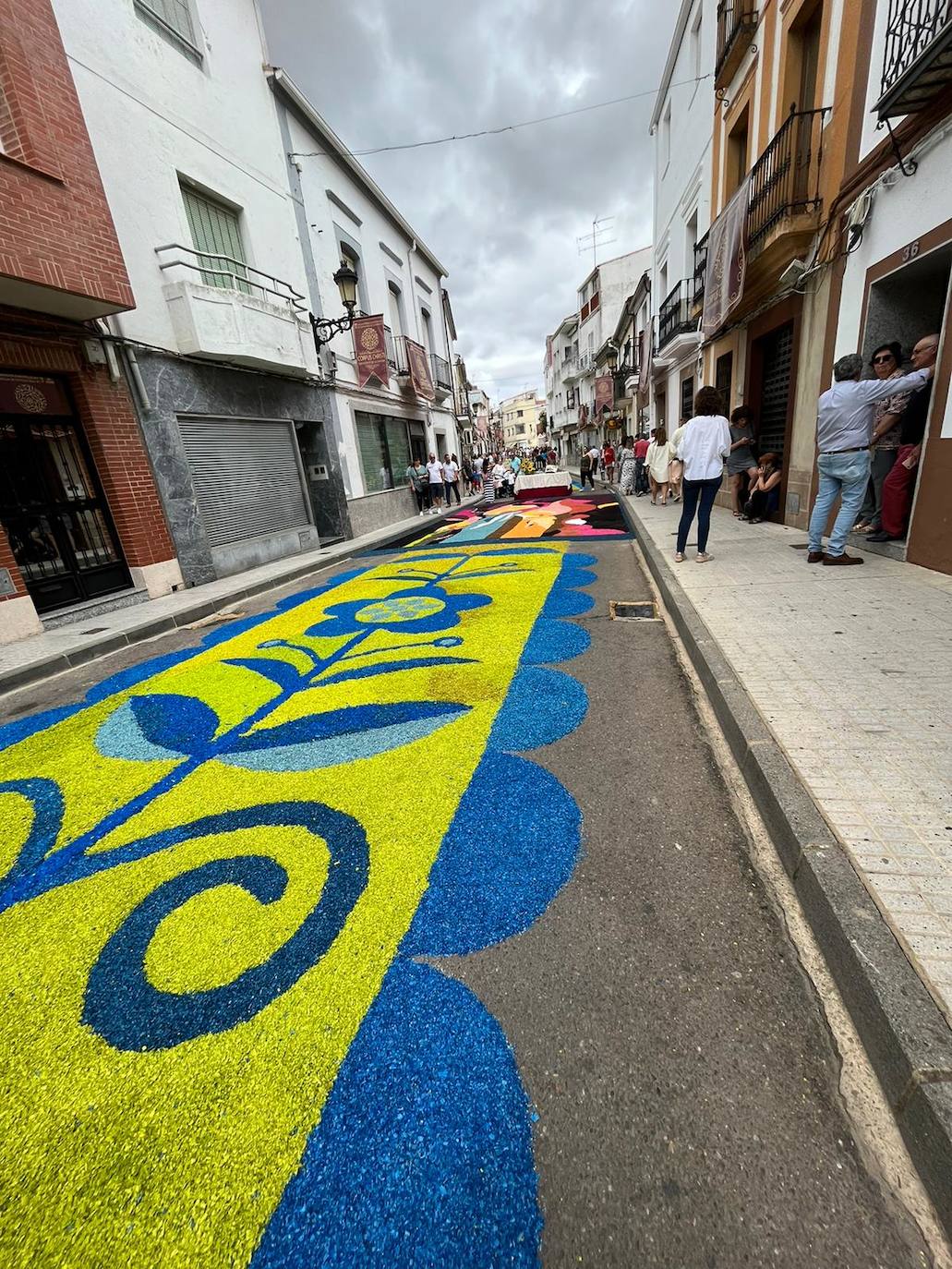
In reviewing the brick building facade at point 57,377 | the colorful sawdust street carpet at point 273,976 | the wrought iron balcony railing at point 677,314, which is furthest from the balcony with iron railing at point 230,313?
the wrought iron balcony railing at point 677,314

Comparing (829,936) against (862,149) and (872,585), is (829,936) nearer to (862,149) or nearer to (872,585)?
(872,585)

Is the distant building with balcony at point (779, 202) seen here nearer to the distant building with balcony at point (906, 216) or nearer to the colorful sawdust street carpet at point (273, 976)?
the distant building with balcony at point (906, 216)

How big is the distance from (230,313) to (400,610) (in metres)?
6.61

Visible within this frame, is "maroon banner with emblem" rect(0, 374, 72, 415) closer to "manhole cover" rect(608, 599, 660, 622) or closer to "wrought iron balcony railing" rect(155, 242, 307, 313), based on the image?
"wrought iron balcony railing" rect(155, 242, 307, 313)

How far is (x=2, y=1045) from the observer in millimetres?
1634

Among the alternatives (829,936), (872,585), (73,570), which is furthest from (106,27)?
(829,936)

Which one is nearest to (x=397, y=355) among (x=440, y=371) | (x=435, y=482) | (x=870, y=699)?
(x=435, y=482)

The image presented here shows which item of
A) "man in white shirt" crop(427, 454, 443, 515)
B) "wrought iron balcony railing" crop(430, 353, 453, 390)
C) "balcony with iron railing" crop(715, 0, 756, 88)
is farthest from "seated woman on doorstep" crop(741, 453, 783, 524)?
"wrought iron balcony railing" crop(430, 353, 453, 390)

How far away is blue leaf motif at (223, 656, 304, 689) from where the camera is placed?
14.1 ft

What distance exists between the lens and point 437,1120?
1.35m

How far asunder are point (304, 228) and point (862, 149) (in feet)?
36.0

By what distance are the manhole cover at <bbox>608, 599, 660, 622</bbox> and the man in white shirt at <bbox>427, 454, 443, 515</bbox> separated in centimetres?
1348

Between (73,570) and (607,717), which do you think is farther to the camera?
(73,570)

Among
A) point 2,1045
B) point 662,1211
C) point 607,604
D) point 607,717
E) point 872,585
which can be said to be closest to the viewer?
point 662,1211
